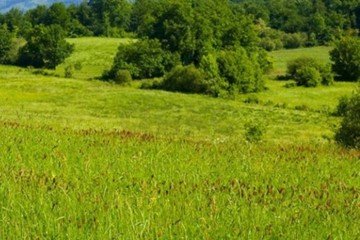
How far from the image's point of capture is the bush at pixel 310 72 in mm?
87188

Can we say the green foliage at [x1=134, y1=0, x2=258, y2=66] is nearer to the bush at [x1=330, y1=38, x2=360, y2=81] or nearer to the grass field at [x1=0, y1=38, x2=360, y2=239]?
the bush at [x1=330, y1=38, x2=360, y2=81]

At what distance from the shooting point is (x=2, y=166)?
726cm

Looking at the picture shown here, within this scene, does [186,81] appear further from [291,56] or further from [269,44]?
[269,44]

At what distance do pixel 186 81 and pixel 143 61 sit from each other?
1588 cm

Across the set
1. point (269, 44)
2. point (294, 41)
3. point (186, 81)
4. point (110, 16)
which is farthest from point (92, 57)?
point (110, 16)

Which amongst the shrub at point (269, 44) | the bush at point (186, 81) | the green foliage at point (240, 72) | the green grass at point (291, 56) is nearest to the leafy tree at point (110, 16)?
the shrub at point (269, 44)

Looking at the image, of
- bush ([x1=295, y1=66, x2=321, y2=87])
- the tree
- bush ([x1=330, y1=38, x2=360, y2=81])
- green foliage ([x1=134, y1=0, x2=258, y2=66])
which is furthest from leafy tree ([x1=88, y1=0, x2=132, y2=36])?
bush ([x1=295, y1=66, x2=321, y2=87])

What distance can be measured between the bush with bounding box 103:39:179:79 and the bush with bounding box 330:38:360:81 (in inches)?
1075

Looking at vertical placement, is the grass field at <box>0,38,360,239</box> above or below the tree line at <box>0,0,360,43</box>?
below

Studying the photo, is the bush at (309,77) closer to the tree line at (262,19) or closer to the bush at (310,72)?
the bush at (310,72)

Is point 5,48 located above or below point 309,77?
above

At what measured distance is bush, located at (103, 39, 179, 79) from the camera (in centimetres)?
9550

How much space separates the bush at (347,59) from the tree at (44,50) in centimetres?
5090

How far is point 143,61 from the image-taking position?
318ft
